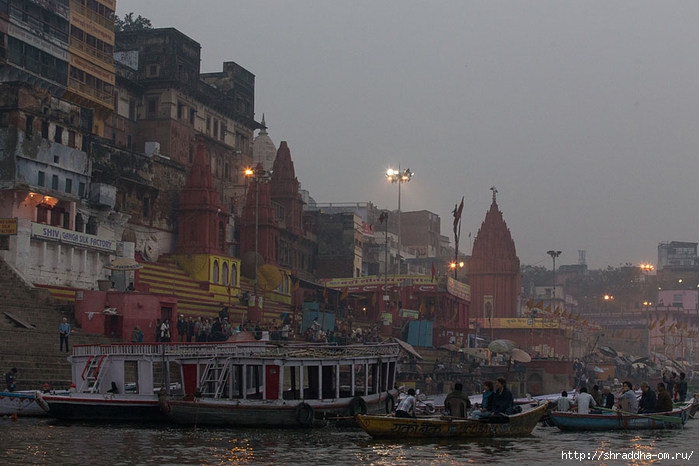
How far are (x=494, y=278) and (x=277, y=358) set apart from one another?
241 ft

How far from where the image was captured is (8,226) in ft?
141

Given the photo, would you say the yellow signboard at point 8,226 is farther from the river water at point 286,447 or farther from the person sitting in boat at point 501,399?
the person sitting in boat at point 501,399

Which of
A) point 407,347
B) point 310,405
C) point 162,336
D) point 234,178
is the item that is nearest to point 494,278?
point 234,178

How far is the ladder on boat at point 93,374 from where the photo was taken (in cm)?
2852

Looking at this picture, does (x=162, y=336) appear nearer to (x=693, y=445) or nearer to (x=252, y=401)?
(x=252, y=401)

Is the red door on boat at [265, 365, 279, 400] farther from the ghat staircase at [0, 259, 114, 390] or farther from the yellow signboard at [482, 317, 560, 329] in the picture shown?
the yellow signboard at [482, 317, 560, 329]

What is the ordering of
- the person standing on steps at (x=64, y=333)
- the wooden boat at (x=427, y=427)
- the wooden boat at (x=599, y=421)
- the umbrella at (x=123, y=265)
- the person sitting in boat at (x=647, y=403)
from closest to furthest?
the wooden boat at (x=427, y=427), the wooden boat at (x=599, y=421), the person sitting in boat at (x=647, y=403), the person standing on steps at (x=64, y=333), the umbrella at (x=123, y=265)

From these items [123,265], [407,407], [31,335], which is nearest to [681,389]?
[407,407]

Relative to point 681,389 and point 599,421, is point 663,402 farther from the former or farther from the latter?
point 681,389

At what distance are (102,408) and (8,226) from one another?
1744cm

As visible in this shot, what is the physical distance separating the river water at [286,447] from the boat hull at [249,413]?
33 cm

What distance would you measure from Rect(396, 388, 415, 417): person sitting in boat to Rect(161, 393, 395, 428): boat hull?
327cm

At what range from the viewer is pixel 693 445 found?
84.4 ft

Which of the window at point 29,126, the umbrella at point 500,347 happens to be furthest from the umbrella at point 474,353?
the window at point 29,126
